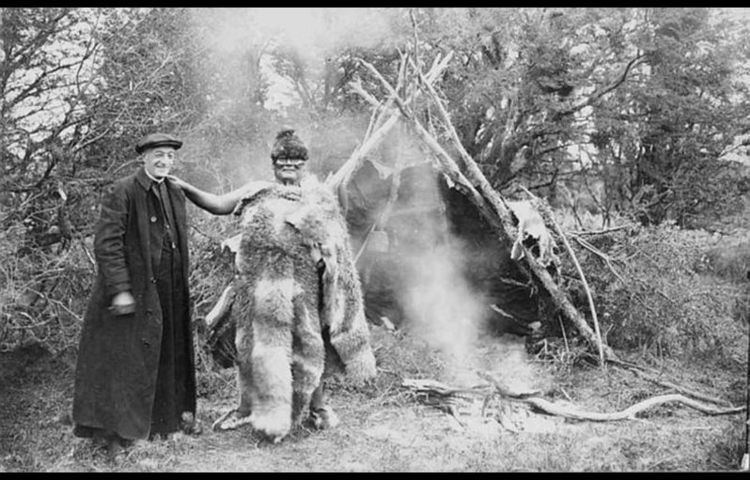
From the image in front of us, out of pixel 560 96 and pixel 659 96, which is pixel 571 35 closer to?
pixel 560 96

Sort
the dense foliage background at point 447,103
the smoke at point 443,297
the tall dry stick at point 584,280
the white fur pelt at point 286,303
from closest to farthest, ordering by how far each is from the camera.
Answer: the white fur pelt at point 286,303
the dense foliage background at point 447,103
the tall dry stick at point 584,280
the smoke at point 443,297

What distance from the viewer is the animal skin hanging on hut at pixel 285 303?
4086mm

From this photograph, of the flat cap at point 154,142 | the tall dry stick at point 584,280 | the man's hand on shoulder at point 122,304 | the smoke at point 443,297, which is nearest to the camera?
the man's hand on shoulder at point 122,304

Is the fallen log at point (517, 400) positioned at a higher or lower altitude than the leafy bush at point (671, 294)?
lower

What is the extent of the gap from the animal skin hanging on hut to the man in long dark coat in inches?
16.4

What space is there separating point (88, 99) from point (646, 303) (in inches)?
190

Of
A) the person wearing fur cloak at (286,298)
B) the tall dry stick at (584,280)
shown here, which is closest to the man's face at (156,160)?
the person wearing fur cloak at (286,298)

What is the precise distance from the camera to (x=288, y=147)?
424 centimetres

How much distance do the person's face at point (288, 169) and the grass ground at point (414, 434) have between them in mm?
1584

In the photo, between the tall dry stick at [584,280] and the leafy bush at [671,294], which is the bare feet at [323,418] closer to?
the tall dry stick at [584,280]

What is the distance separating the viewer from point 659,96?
600cm

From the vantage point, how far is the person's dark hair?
13.9ft

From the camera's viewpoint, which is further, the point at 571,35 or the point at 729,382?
the point at 571,35
